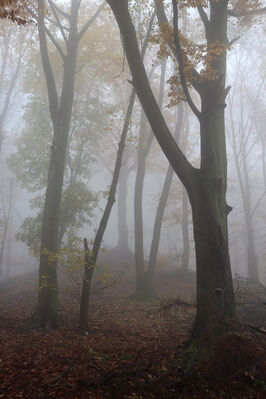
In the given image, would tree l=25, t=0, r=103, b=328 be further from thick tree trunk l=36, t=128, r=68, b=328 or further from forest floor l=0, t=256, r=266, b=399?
forest floor l=0, t=256, r=266, b=399

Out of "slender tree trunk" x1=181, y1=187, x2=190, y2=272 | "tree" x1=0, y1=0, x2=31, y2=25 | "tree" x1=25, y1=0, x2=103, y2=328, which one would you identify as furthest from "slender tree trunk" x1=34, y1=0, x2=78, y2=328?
"slender tree trunk" x1=181, y1=187, x2=190, y2=272

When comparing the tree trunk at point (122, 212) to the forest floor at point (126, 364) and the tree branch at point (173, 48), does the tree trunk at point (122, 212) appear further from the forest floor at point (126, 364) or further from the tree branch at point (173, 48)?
the tree branch at point (173, 48)

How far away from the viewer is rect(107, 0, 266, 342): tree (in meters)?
4.58

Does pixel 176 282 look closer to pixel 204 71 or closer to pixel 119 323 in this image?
pixel 119 323

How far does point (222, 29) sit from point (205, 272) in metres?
4.66

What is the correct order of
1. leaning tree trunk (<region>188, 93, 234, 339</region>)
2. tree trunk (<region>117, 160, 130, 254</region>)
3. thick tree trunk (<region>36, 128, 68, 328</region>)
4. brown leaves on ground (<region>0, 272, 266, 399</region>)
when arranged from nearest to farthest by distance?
brown leaves on ground (<region>0, 272, 266, 399</region>), leaning tree trunk (<region>188, 93, 234, 339</region>), thick tree trunk (<region>36, 128, 68, 328</region>), tree trunk (<region>117, 160, 130, 254</region>)

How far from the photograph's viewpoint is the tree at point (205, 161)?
4.58 meters

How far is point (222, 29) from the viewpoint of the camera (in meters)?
5.64

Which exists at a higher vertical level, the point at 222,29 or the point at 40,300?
the point at 222,29

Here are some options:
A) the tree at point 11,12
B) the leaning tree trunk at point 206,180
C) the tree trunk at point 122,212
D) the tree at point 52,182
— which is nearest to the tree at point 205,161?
the leaning tree trunk at point 206,180

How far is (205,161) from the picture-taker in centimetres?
512

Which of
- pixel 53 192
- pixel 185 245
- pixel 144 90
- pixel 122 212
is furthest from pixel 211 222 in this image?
pixel 122 212

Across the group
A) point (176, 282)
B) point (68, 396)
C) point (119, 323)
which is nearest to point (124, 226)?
point (176, 282)

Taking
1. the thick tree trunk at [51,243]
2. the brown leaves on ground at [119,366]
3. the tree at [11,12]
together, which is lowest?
the brown leaves on ground at [119,366]
